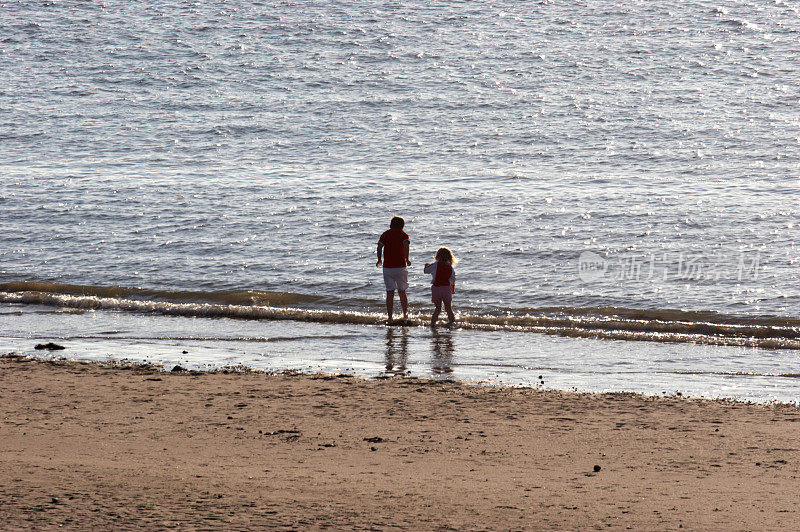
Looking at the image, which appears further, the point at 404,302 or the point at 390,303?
the point at 404,302

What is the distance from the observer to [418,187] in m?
26.2

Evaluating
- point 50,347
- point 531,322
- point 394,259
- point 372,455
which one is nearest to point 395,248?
point 394,259

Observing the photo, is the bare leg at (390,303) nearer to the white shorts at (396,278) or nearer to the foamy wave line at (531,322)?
the white shorts at (396,278)

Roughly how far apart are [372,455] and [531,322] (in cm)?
687

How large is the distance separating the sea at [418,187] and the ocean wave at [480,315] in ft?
0.21

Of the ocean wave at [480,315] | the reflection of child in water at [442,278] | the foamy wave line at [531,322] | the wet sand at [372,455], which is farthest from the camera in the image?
the reflection of child in water at [442,278]

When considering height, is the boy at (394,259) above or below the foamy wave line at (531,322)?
above

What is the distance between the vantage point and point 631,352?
35.9 ft

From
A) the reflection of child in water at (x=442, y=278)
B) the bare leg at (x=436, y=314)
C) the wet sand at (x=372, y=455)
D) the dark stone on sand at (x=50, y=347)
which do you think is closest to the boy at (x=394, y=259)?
the reflection of child in water at (x=442, y=278)

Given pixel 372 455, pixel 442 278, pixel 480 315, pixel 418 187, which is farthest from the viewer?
pixel 418 187

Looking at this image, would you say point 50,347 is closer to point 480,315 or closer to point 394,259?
point 394,259

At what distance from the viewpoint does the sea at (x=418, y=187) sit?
38.1 feet

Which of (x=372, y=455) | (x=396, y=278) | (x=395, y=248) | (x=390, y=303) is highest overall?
(x=395, y=248)

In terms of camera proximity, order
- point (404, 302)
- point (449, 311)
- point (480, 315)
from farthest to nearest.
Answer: point (480, 315), point (404, 302), point (449, 311)
